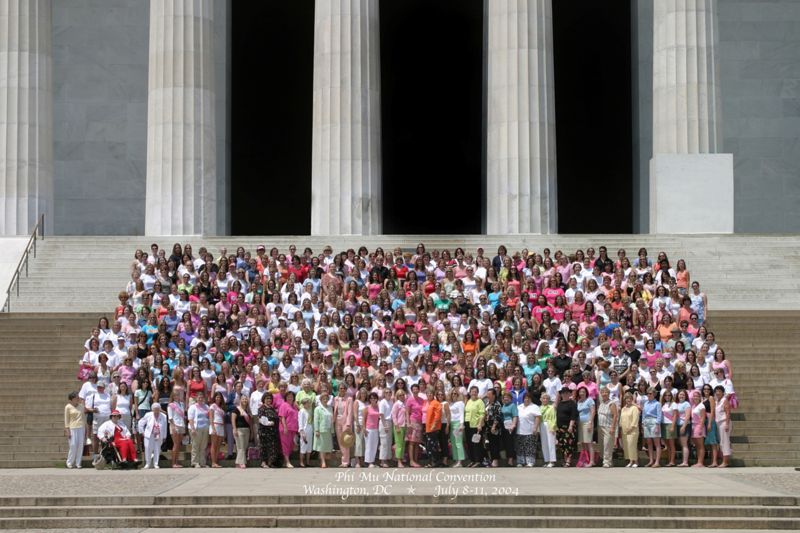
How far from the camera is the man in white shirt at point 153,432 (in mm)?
30859

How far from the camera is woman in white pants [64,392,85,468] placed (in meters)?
31.1

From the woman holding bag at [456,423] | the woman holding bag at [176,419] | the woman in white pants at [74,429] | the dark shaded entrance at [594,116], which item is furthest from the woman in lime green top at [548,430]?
the dark shaded entrance at [594,116]

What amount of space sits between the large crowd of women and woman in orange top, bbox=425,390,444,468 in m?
0.03

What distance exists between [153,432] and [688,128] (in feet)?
83.4

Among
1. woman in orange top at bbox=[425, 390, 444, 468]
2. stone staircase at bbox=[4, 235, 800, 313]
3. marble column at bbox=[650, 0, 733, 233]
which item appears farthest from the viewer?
marble column at bbox=[650, 0, 733, 233]

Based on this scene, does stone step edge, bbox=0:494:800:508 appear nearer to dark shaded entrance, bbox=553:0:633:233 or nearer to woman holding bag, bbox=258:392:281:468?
woman holding bag, bbox=258:392:281:468

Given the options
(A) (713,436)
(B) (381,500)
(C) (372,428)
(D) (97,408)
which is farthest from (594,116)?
(B) (381,500)

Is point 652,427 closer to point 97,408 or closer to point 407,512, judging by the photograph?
point 407,512

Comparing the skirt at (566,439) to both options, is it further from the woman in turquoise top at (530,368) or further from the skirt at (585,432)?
the woman in turquoise top at (530,368)

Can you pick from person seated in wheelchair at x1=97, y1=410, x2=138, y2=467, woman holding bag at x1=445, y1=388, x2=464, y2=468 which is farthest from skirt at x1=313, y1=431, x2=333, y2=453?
person seated in wheelchair at x1=97, y1=410, x2=138, y2=467

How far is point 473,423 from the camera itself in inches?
1223

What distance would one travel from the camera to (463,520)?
80.6 feet

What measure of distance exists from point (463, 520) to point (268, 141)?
1586 inches

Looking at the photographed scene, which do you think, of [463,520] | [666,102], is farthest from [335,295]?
[666,102]
